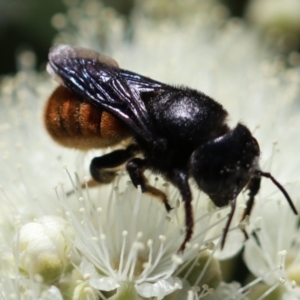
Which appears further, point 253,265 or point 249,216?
point 253,265

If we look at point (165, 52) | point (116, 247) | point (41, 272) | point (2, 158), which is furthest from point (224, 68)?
point (41, 272)

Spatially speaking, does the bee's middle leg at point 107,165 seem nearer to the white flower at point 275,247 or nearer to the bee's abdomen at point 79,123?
the bee's abdomen at point 79,123

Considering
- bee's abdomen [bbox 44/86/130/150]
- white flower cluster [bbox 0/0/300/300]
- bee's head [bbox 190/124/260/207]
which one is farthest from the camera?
bee's abdomen [bbox 44/86/130/150]

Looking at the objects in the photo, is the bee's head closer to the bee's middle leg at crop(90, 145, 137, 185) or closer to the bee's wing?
the bee's wing

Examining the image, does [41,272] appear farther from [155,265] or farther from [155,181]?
[155,181]

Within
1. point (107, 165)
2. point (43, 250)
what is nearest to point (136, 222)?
point (107, 165)

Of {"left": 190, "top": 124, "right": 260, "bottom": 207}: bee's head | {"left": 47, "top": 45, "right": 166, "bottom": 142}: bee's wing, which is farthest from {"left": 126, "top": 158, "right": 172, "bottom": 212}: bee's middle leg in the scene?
{"left": 190, "top": 124, "right": 260, "bottom": 207}: bee's head
